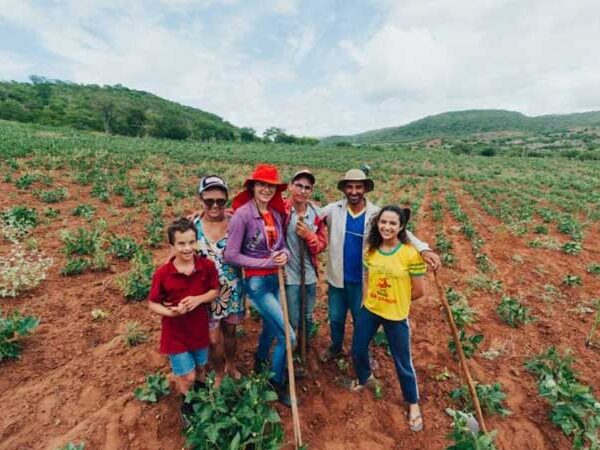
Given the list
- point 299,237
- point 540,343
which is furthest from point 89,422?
point 540,343

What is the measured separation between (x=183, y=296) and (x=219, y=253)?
0.44 m

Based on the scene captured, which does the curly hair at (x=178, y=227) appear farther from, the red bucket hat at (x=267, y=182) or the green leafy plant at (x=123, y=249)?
the green leafy plant at (x=123, y=249)

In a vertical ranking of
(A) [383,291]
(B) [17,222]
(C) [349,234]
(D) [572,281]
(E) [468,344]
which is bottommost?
(D) [572,281]

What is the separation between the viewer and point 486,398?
2.91 metres

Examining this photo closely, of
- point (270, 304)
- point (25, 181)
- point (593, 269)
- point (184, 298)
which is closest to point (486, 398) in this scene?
point (270, 304)

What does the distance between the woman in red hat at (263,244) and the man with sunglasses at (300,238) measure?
123mm

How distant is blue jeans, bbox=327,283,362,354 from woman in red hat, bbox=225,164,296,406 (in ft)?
2.13

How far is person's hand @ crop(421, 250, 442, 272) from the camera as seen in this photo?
7.64ft

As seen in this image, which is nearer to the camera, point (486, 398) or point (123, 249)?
point (486, 398)

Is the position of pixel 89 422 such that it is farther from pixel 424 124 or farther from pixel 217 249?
pixel 424 124

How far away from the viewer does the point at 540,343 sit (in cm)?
402

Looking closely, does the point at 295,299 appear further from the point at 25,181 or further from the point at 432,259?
the point at 25,181

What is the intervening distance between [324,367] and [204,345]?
1.46 metres

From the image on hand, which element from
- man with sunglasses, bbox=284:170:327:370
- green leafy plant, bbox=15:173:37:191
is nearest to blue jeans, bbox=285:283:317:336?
man with sunglasses, bbox=284:170:327:370
